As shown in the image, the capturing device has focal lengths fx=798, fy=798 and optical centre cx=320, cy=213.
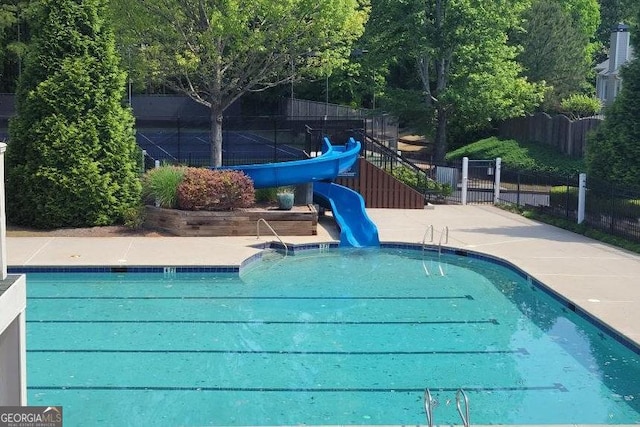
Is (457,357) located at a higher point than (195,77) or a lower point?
lower

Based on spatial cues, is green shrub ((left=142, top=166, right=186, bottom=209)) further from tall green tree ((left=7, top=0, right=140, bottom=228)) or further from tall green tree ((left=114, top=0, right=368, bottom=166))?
tall green tree ((left=114, top=0, right=368, bottom=166))

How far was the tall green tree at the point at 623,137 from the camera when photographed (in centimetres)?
1869

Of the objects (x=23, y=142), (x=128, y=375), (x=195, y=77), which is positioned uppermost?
(x=195, y=77)

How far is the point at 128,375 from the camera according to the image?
357 inches

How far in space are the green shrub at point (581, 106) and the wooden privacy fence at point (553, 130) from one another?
5.04ft

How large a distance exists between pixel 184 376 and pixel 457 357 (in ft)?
11.1

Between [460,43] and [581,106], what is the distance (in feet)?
33.1

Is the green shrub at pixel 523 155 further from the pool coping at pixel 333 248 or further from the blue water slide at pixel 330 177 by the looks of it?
the pool coping at pixel 333 248

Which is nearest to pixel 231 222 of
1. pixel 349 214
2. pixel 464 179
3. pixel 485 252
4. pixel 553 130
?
pixel 349 214

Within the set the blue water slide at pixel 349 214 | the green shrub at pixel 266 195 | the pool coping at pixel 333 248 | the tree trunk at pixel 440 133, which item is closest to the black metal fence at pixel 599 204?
the pool coping at pixel 333 248

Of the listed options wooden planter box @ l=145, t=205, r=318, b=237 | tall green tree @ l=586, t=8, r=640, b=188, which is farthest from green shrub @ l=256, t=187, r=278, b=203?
tall green tree @ l=586, t=8, r=640, b=188

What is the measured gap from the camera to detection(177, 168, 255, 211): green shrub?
17484mm

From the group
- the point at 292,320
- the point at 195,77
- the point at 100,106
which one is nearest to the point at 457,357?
the point at 292,320

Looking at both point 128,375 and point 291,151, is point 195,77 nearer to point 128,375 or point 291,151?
point 291,151
